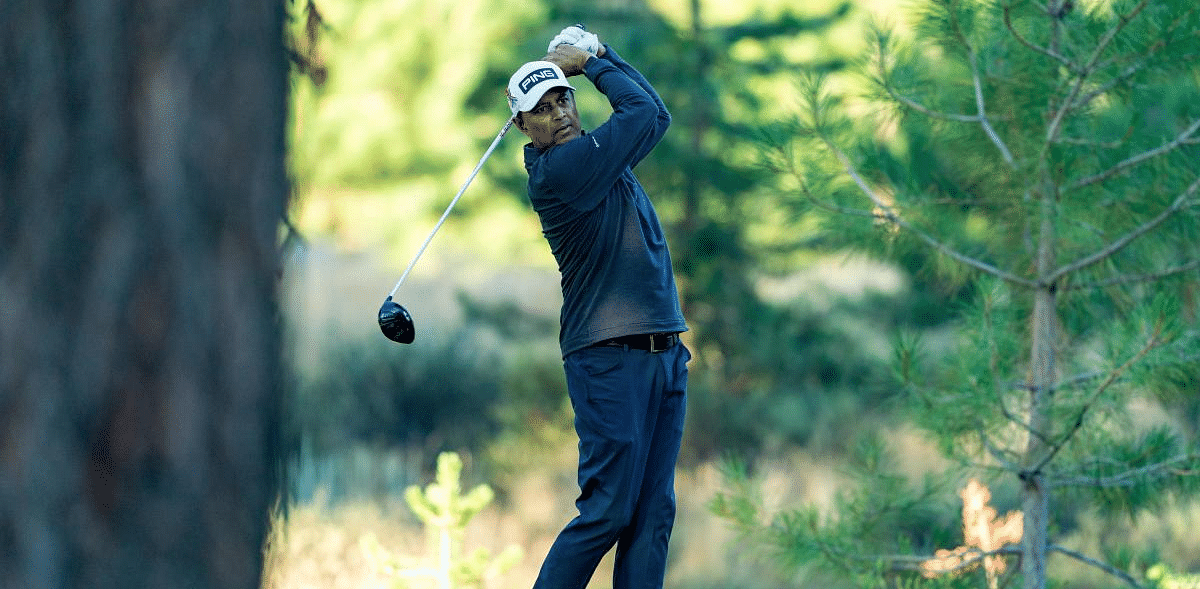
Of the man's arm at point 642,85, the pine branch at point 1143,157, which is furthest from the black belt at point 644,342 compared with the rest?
the pine branch at point 1143,157

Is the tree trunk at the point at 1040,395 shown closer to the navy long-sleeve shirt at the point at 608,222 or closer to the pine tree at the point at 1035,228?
the pine tree at the point at 1035,228

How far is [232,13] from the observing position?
1.75 meters

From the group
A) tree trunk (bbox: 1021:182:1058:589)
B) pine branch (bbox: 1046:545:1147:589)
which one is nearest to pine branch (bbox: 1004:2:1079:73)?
A: tree trunk (bbox: 1021:182:1058:589)

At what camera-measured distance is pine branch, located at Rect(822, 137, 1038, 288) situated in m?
4.51

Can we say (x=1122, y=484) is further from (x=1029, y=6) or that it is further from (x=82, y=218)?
(x=82, y=218)

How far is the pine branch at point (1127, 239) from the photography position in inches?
166

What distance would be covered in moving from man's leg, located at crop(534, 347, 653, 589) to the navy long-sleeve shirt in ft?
0.34

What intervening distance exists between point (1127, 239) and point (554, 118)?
2.21m

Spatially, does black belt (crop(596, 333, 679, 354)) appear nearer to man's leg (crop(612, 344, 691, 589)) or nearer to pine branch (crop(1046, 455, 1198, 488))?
man's leg (crop(612, 344, 691, 589))

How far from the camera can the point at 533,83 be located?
3260 millimetres

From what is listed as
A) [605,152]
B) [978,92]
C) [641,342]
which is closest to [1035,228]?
[978,92]

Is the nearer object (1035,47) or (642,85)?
(642,85)

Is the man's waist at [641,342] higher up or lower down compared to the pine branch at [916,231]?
lower down

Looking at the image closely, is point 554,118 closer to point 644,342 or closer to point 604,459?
point 644,342
